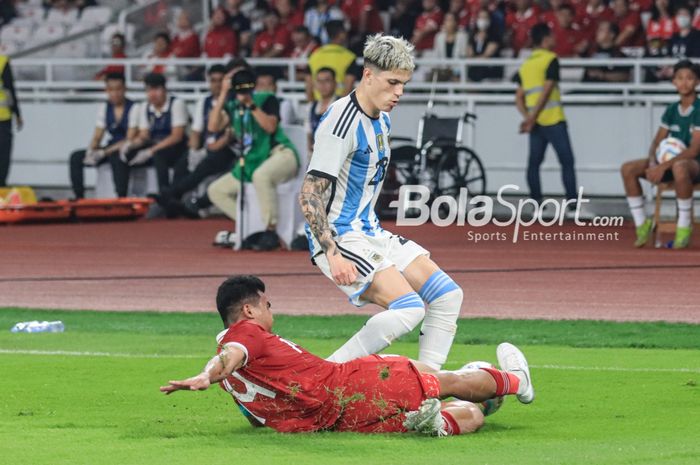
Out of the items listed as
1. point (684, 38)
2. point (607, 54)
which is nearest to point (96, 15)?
point (607, 54)

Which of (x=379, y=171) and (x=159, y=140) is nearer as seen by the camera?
(x=379, y=171)

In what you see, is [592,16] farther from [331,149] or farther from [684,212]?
[331,149]

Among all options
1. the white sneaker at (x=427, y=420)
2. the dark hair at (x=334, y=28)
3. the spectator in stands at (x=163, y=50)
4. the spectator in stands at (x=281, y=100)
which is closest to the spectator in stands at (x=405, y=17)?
the dark hair at (x=334, y=28)

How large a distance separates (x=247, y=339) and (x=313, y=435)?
23.4 inches

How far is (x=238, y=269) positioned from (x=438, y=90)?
846 cm

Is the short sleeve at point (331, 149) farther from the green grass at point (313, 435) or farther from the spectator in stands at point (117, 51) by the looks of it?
the spectator in stands at point (117, 51)

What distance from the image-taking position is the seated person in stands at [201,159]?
21852 millimetres

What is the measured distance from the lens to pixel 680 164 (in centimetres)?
1756

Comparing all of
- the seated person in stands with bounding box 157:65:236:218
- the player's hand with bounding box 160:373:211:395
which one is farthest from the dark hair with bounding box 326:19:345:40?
the player's hand with bounding box 160:373:211:395

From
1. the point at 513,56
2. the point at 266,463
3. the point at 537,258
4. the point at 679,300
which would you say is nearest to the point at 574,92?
the point at 513,56

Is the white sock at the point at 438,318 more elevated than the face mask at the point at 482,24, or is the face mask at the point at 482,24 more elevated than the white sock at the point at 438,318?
the face mask at the point at 482,24

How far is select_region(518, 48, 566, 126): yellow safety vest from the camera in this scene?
21.2 m

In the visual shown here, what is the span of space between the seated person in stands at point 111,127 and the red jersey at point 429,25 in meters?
4.80

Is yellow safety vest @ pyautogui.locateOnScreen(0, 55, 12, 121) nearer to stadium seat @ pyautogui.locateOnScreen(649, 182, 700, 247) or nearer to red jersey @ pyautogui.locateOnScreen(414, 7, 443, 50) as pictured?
red jersey @ pyautogui.locateOnScreen(414, 7, 443, 50)
